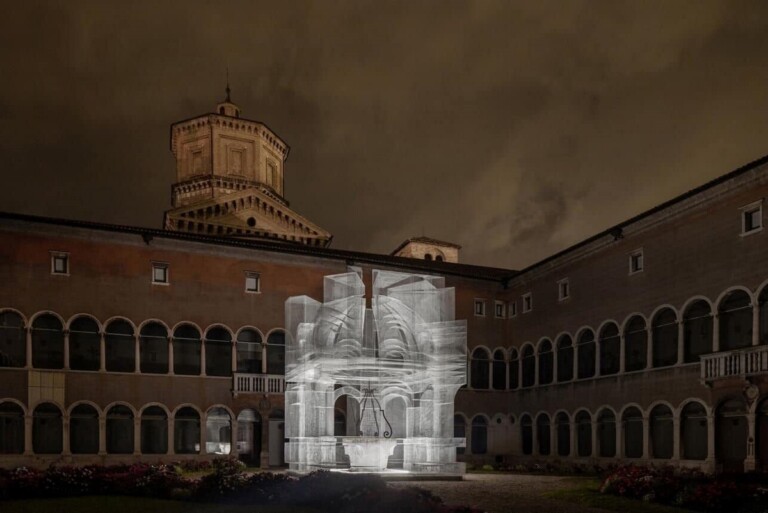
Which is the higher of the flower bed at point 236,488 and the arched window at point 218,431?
the flower bed at point 236,488

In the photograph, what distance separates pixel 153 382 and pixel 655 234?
2436cm

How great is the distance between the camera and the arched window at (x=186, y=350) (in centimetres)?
3422

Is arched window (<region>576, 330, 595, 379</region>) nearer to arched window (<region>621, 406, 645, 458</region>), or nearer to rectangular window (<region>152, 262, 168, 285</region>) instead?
arched window (<region>621, 406, 645, 458</region>)

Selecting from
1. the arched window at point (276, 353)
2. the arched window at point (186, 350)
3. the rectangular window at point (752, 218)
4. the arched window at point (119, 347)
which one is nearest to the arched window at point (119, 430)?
the arched window at point (119, 347)

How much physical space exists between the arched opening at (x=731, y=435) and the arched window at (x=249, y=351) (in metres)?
21.2

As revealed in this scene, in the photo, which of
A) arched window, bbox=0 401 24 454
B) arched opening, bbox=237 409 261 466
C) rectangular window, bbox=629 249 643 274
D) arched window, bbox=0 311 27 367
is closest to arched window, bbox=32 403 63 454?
arched window, bbox=0 401 24 454

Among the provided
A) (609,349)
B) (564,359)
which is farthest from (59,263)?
(609,349)

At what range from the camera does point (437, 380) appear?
26734 millimetres

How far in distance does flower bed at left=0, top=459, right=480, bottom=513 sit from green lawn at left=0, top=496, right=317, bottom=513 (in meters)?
0.52

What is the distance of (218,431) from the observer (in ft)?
116

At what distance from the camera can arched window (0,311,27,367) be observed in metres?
30.5

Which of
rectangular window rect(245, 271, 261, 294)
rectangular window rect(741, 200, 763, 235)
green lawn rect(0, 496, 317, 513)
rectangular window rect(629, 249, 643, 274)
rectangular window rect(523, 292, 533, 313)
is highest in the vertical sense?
rectangular window rect(741, 200, 763, 235)

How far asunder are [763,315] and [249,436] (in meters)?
24.7

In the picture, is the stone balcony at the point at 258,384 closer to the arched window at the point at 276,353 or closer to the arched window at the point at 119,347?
the arched window at the point at 276,353
